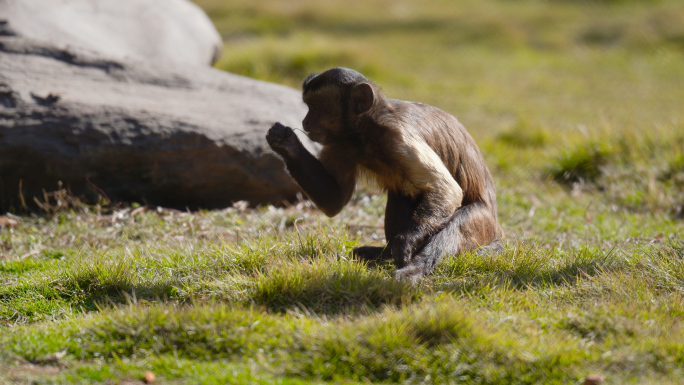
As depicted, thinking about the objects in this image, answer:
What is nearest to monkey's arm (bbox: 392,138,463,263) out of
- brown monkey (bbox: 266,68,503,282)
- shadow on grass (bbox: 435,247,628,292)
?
brown monkey (bbox: 266,68,503,282)

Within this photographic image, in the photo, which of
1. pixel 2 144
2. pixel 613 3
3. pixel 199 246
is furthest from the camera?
pixel 613 3

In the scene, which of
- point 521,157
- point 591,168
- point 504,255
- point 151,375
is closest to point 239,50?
point 521,157

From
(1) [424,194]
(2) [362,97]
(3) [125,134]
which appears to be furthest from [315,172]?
(3) [125,134]

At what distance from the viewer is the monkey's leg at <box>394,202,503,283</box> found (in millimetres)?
4410

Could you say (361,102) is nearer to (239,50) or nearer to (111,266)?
(111,266)

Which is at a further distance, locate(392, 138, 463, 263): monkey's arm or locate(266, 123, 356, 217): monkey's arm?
locate(266, 123, 356, 217): monkey's arm

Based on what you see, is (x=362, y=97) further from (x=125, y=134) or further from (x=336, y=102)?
(x=125, y=134)

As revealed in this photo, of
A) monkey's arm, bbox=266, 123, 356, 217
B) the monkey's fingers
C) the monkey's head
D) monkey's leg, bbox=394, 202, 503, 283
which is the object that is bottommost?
monkey's leg, bbox=394, 202, 503, 283

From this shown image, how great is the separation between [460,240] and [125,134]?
143 inches

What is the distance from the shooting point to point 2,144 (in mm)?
6160

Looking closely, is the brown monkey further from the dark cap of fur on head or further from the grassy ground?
the grassy ground

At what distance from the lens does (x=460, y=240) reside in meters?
4.71

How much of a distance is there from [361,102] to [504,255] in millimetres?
1536

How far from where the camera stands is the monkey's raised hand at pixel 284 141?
16.0 ft
